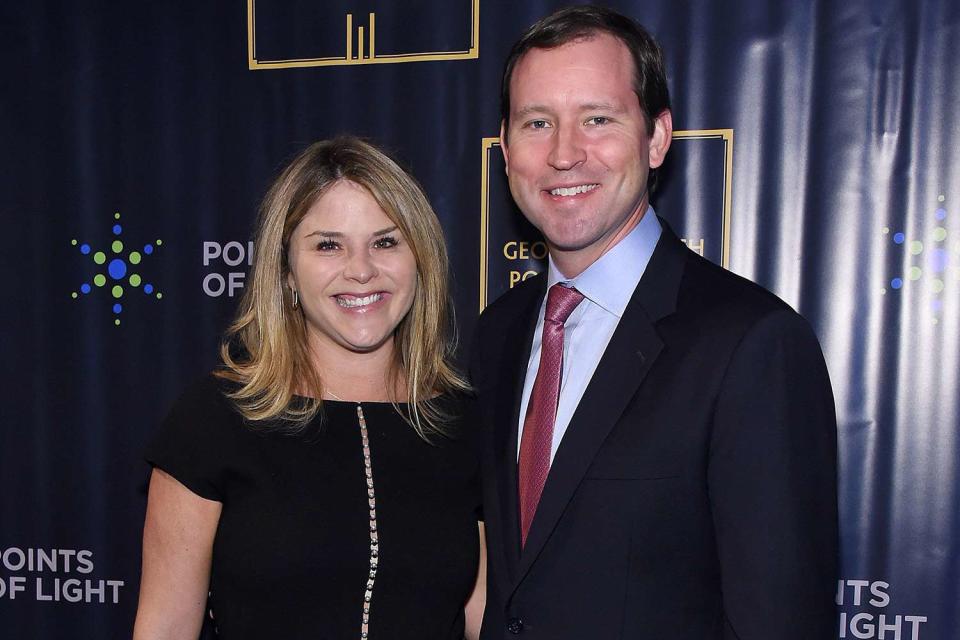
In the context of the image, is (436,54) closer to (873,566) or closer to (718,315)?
(718,315)

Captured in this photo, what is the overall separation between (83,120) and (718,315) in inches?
106

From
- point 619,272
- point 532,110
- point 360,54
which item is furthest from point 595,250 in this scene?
point 360,54

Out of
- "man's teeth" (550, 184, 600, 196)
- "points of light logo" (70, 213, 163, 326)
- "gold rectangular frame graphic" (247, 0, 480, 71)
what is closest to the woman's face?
"man's teeth" (550, 184, 600, 196)

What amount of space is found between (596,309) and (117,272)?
7.14ft

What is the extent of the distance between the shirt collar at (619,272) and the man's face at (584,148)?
31 mm

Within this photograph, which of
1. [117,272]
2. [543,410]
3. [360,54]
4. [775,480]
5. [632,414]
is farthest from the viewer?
[117,272]

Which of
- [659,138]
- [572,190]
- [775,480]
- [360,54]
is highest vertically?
[360,54]

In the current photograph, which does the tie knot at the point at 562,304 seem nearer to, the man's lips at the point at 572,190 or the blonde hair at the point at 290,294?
the man's lips at the point at 572,190

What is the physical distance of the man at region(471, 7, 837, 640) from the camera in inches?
55.6

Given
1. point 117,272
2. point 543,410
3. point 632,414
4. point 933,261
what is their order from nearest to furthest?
point 632,414 → point 543,410 → point 933,261 → point 117,272

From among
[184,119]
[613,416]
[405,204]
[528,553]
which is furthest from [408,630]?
[184,119]

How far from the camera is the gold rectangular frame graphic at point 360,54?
2811 millimetres

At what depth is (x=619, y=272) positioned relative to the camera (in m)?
1.70

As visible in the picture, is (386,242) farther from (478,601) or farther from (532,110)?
(478,601)
